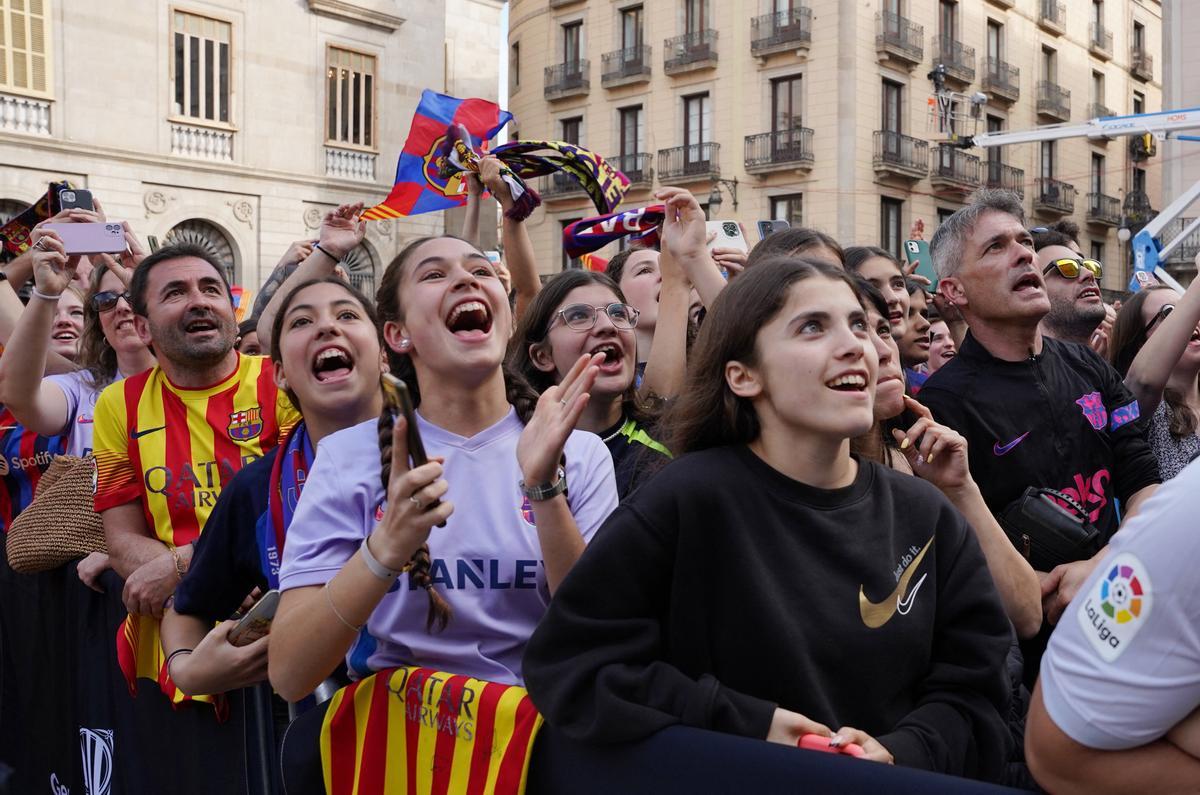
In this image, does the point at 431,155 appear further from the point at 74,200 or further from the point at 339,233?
the point at 74,200

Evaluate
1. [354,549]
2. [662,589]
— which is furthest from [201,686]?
[662,589]

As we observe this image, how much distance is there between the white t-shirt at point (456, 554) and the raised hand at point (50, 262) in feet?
7.78

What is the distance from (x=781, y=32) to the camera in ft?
93.7

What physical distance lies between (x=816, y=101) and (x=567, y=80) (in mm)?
7721

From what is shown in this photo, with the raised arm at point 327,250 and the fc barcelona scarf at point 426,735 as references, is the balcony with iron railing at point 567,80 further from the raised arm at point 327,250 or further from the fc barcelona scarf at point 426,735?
the fc barcelona scarf at point 426,735

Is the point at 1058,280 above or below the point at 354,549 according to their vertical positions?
above

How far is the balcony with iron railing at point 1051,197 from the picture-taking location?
3350 centimetres

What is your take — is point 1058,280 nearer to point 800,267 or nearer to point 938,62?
point 800,267

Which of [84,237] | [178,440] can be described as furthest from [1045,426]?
[84,237]

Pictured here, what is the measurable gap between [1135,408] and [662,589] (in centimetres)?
214

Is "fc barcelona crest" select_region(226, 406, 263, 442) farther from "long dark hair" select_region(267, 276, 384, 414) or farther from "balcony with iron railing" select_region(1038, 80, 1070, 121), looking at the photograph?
"balcony with iron railing" select_region(1038, 80, 1070, 121)

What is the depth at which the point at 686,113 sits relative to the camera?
30641 millimetres

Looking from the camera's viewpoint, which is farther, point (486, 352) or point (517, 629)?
point (486, 352)

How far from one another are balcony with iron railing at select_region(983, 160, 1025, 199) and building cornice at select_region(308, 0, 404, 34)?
1726 cm
